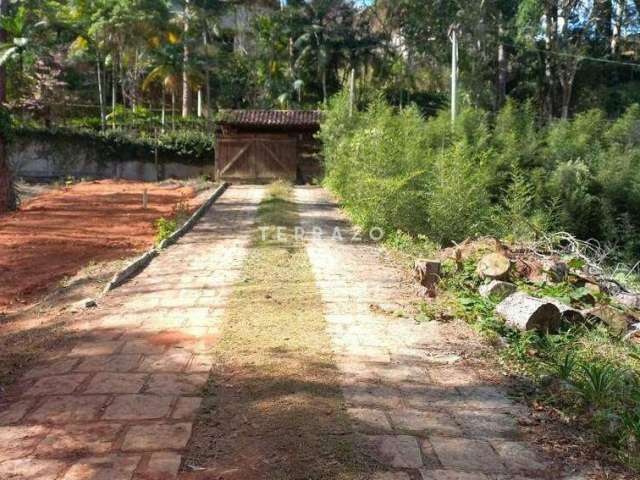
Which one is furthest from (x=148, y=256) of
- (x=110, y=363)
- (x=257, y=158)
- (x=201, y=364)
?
(x=257, y=158)

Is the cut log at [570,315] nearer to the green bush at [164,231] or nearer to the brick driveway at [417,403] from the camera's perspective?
the brick driveway at [417,403]

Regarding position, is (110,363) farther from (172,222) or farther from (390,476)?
(172,222)

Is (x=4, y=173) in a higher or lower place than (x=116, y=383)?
higher

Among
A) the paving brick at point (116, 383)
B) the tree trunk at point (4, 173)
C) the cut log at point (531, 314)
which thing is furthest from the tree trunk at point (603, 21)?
the paving brick at point (116, 383)

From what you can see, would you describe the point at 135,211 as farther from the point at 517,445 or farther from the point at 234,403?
the point at 517,445

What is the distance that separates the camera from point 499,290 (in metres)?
6.58

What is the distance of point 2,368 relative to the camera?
15.2 ft

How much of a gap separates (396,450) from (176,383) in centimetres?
163

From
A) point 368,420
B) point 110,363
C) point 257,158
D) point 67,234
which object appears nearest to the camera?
point 368,420

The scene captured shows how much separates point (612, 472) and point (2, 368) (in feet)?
13.3

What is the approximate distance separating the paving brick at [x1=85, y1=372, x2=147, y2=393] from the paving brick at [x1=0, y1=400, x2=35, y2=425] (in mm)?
362

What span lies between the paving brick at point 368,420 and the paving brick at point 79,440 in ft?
4.38

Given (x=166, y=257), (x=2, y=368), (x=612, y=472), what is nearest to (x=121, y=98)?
(x=166, y=257)

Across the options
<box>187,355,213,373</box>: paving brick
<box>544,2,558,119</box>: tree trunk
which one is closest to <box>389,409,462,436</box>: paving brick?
<box>187,355,213,373</box>: paving brick
